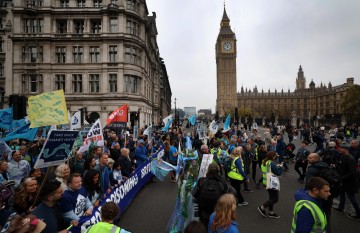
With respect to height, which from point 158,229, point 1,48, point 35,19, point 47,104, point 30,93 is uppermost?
point 35,19

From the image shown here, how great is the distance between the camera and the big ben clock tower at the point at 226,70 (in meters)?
137

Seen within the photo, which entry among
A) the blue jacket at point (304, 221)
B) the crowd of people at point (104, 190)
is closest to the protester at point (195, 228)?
the crowd of people at point (104, 190)

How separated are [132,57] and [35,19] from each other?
14.1 metres

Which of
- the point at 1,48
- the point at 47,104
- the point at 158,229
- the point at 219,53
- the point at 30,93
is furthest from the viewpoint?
the point at 219,53

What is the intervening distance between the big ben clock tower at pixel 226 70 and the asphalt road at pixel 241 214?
424 feet

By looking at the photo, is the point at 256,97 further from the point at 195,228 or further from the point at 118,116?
the point at 195,228

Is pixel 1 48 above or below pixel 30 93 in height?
above

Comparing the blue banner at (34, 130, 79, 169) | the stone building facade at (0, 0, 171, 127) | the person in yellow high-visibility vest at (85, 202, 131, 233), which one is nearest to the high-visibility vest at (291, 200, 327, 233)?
the person in yellow high-visibility vest at (85, 202, 131, 233)

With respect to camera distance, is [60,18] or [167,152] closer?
[167,152]

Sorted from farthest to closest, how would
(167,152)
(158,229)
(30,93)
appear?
(30,93), (167,152), (158,229)

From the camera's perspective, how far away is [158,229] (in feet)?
20.1

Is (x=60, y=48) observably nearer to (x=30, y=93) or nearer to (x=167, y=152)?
(x=30, y=93)

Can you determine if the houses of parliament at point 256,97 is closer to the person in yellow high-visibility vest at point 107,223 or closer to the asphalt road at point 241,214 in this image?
the asphalt road at point 241,214

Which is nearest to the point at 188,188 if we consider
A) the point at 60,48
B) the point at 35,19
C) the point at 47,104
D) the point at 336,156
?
the point at 47,104
